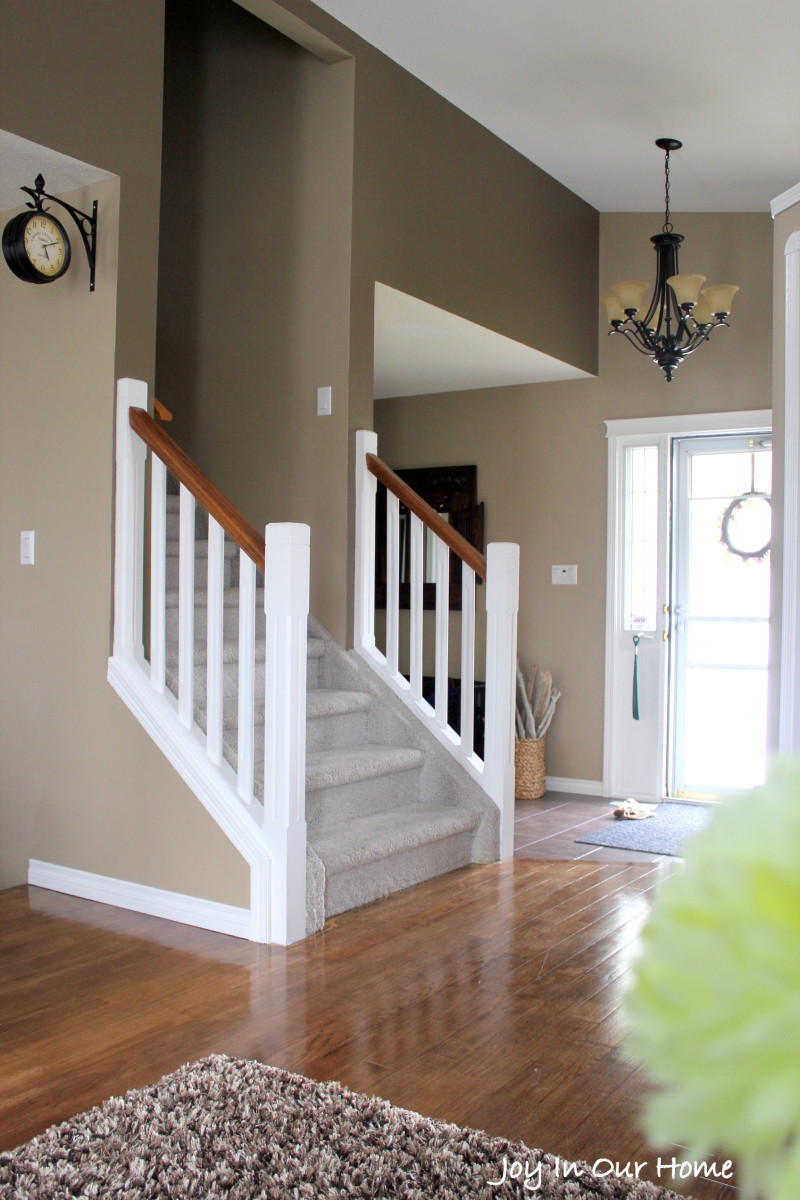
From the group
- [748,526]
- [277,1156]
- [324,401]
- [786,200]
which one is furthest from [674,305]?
[277,1156]

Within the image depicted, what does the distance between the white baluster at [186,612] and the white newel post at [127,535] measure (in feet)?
0.54

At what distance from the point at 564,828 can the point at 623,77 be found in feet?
11.2

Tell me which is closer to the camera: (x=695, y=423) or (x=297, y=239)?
(x=297, y=239)

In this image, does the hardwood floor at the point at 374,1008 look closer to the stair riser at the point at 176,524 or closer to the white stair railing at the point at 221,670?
the white stair railing at the point at 221,670

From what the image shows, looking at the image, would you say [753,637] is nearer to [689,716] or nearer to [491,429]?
[689,716]

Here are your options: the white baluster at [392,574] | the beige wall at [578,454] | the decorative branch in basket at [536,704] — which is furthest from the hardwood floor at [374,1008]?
the beige wall at [578,454]

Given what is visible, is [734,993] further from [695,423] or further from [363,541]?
[695,423]

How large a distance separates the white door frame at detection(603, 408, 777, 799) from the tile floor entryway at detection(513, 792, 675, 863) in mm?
230

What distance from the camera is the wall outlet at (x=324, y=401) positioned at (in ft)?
14.6

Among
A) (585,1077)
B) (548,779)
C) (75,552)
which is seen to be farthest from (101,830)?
(548,779)

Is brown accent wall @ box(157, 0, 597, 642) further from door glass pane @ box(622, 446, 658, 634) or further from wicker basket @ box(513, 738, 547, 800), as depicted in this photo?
wicker basket @ box(513, 738, 547, 800)

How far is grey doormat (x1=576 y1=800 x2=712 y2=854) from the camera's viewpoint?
4770 millimetres

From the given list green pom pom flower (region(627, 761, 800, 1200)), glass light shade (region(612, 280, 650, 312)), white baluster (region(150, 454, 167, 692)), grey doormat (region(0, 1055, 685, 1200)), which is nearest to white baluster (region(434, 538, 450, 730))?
white baluster (region(150, 454, 167, 692))

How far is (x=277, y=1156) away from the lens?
1.95m
